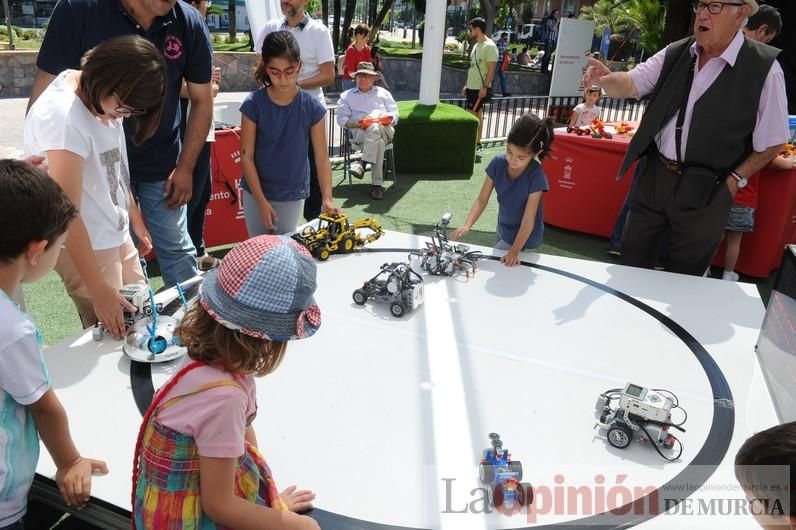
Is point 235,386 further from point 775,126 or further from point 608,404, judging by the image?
point 775,126

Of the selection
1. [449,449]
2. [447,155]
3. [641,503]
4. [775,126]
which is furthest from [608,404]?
[447,155]

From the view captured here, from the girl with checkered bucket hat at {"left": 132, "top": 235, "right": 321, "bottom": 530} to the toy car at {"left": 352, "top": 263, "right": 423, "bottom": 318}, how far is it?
1.24 meters

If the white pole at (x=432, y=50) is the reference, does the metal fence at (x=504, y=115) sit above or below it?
below

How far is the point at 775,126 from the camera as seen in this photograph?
3.03 m

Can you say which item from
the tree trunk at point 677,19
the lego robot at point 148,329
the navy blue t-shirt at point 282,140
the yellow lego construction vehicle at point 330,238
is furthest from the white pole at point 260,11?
the tree trunk at point 677,19

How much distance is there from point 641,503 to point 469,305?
47.5 inches

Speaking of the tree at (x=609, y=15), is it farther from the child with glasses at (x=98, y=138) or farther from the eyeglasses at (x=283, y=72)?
the child with glasses at (x=98, y=138)

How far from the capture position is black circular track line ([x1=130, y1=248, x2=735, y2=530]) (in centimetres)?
148

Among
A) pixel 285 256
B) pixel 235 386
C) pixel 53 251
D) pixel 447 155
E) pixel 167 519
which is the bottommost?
pixel 447 155

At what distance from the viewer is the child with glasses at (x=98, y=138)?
1.97 metres

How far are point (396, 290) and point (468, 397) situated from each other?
25.7 inches

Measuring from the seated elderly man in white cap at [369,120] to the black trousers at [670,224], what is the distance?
318 cm

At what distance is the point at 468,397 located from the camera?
1995 mm

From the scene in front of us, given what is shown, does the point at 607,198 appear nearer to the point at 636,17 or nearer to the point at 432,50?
the point at 432,50
